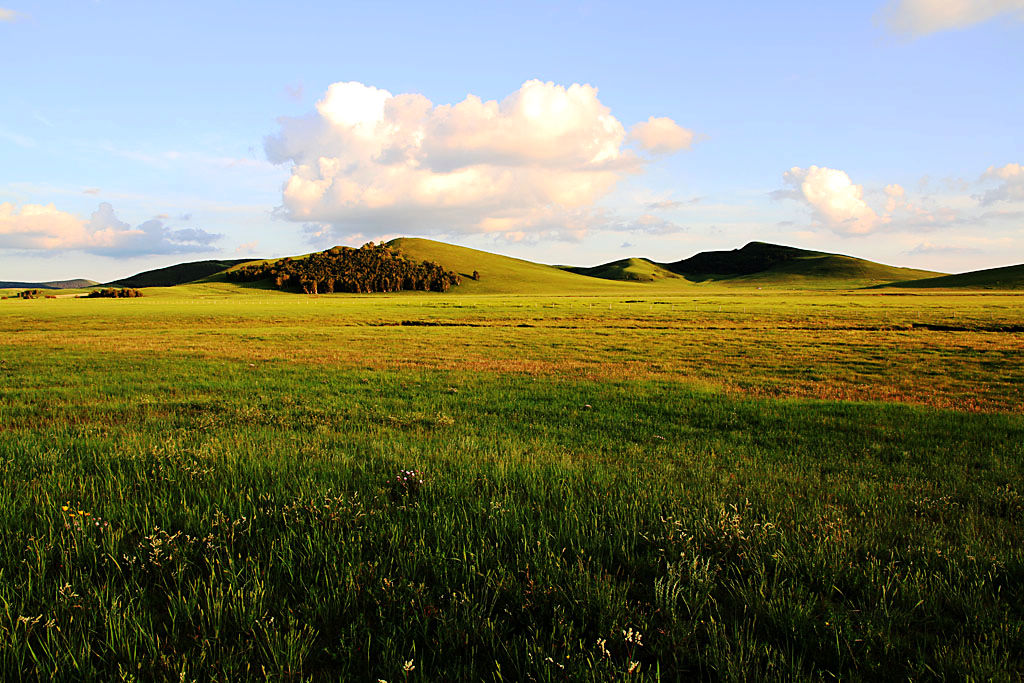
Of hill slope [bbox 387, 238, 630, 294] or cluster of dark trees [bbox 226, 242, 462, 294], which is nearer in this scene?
hill slope [bbox 387, 238, 630, 294]

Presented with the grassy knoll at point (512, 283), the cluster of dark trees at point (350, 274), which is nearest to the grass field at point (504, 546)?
the grassy knoll at point (512, 283)

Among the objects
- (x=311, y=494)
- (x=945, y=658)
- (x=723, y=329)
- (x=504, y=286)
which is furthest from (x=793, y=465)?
(x=504, y=286)

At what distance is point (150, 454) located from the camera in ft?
20.9

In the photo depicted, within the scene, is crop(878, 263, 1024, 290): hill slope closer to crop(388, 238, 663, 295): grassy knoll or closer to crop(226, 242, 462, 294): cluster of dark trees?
crop(388, 238, 663, 295): grassy knoll

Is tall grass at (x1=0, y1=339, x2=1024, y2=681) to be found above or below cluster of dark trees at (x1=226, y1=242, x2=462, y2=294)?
below

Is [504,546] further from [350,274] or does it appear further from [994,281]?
[994,281]

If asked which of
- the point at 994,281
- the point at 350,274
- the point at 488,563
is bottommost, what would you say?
the point at 488,563

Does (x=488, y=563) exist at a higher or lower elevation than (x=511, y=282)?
lower

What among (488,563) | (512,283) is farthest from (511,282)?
(488,563)

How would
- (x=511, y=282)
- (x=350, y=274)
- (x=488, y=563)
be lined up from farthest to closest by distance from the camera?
(x=511, y=282) < (x=350, y=274) < (x=488, y=563)

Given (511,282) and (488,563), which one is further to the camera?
(511,282)

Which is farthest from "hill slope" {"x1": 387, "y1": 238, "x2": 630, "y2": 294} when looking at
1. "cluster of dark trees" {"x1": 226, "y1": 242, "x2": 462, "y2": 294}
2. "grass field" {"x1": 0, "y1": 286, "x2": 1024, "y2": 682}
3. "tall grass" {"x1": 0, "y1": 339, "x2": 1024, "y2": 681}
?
"tall grass" {"x1": 0, "y1": 339, "x2": 1024, "y2": 681}

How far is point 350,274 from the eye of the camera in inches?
6043

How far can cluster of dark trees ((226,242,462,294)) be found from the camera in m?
147
